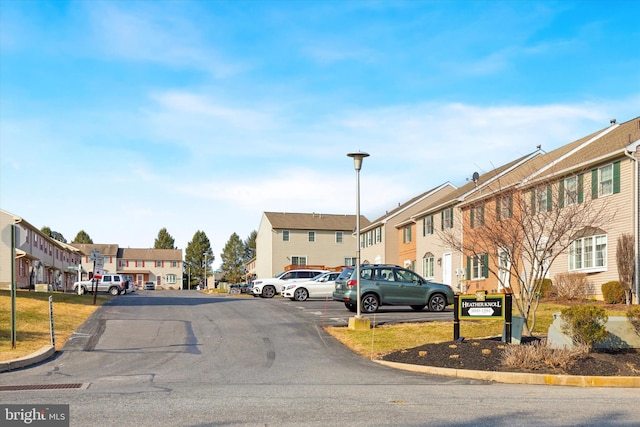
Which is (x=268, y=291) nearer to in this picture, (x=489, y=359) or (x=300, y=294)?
(x=300, y=294)

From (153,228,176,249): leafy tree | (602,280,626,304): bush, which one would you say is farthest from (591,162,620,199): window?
(153,228,176,249): leafy tree

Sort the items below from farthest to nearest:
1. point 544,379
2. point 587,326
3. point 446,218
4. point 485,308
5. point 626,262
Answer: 1. point 446,218
2. point 626,262
3. point 485,308
4. point 587,326
5. point 544,379

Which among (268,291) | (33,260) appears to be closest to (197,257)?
(33,260)

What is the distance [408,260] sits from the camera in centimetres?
5131

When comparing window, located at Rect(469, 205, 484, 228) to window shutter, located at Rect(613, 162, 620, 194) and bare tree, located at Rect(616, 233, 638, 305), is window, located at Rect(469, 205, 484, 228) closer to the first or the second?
window shutter, located at Rect(613, 162, 620, 194)

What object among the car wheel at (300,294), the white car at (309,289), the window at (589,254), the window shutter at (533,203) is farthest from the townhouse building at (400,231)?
the window shutter at (533,203)

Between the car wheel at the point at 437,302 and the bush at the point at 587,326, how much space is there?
36.7ft

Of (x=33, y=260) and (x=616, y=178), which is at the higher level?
(x=616, y=178)

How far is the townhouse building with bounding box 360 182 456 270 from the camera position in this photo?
171ft

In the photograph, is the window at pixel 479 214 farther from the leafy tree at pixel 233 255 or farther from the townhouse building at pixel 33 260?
the leafy tree at pixel 233 255

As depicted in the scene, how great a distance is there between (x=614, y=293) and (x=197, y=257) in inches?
4172

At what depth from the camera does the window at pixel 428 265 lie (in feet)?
150

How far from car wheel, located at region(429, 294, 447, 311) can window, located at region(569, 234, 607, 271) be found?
19.9ft

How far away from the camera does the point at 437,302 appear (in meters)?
25.1
